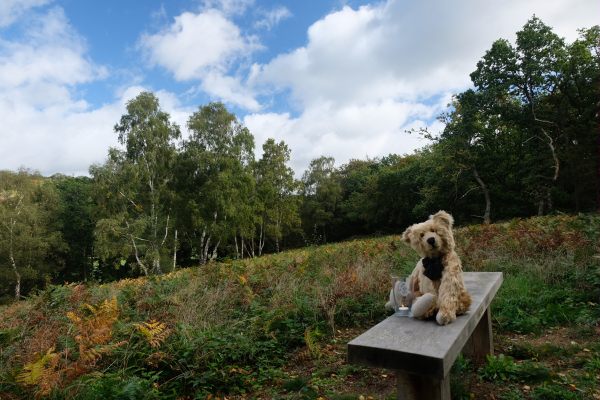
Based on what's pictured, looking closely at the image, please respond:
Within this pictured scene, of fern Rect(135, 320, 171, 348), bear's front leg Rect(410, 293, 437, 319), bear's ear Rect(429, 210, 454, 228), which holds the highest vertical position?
bear's ear Rect(429, 210, 454, 228)

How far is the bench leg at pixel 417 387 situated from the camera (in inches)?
73.9

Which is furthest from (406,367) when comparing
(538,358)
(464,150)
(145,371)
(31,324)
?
(464,150)

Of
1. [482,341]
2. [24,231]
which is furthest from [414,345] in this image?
[24,231]

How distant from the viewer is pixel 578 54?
16.7 metres

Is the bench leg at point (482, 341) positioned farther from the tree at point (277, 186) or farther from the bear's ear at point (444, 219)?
the tree at point (277, 186)

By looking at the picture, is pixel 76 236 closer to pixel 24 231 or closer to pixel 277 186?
pixel 24 231

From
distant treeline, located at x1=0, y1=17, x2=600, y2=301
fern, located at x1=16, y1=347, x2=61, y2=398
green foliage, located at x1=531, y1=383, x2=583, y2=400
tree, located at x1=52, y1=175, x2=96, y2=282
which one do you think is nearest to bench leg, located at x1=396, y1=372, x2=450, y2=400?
green foliage, located at x1=531, y1=383, x2=583, y2=400

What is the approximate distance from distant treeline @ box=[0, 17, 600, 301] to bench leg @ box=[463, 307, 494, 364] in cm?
977

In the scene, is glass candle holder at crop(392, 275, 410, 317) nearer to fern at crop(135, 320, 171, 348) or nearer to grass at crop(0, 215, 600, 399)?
grass at crop(0, 215, 600, 399)

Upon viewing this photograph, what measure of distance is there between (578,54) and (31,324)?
2280 cm

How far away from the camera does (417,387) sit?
6.25ft

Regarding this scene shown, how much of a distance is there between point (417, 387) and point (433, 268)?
0.80 m

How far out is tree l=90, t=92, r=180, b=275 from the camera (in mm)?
19750

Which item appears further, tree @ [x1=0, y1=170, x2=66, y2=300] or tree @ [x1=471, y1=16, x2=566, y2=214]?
tree @ [x1=0, y1=170, x2=66, y2=300]
